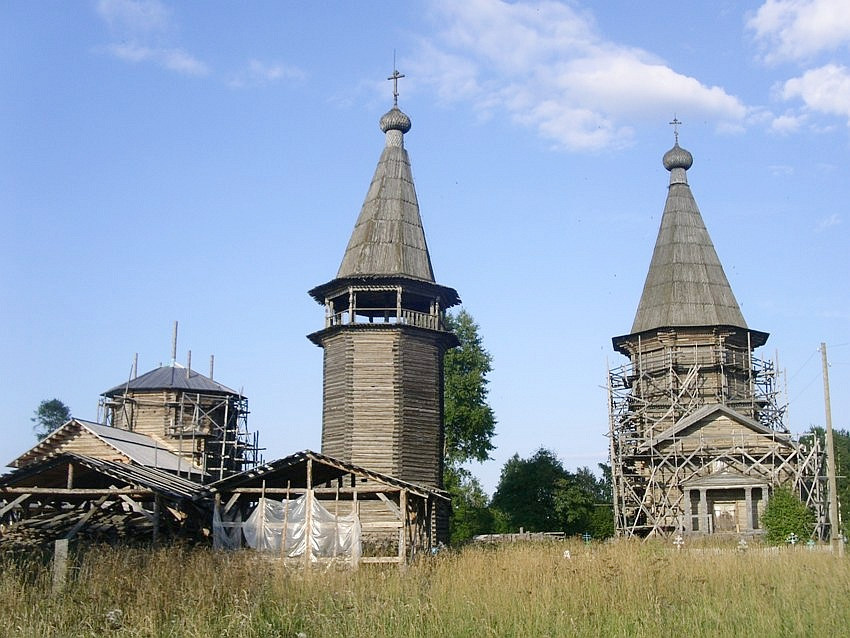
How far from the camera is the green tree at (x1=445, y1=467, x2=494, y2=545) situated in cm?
4553

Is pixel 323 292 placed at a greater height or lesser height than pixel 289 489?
greater

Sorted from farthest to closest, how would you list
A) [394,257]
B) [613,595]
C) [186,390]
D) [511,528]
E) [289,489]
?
[511,528], [186,390], [394,257], [289,489], [613,595]

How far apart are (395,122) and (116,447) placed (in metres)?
16.1

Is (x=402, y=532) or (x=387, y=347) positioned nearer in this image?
(x=402, y=532)

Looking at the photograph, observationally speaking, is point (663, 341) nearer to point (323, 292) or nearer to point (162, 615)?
point (323, 292)

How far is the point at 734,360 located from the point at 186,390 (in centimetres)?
2501

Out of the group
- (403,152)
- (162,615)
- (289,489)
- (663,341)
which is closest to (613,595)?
(162,615)

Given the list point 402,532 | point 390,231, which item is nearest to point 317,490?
point 402,532

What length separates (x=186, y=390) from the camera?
144ft

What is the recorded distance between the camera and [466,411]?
45969 millimetres

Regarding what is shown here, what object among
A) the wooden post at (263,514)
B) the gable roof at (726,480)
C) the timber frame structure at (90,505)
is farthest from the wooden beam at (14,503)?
the gable roof at (726,480)

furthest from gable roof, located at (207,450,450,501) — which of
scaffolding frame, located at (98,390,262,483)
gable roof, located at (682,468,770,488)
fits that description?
scaffolding frame, located at (98,390,262,483)

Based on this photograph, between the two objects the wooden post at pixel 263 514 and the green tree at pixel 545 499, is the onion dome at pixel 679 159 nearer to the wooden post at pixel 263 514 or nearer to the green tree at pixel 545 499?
the green tree at pixel 545 499

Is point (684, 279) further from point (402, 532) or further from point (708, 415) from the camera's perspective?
point (402, 532)
